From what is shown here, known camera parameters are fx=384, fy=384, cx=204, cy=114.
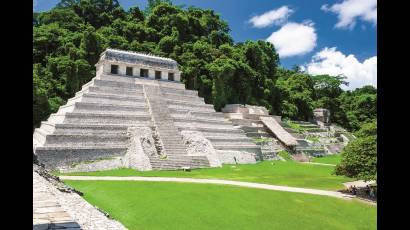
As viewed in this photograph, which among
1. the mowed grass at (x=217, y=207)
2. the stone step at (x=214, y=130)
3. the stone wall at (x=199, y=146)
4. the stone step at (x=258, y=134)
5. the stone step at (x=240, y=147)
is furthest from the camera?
the stone step at (x=258, y=134)

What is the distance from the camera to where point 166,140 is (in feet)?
106

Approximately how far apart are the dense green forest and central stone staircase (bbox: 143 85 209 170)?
496 inches

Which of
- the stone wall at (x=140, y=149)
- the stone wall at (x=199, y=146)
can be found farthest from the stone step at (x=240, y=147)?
the stone wall at (x=140, y=149)

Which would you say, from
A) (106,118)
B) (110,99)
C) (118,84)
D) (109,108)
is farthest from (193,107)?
(106,118)

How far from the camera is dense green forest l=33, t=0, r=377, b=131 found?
46969mm

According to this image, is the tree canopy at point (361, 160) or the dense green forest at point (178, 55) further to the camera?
the dense green forest at point (178, 55)

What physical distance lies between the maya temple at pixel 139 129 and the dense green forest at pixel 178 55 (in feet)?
30.4

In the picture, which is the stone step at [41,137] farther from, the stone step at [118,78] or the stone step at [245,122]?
the stone step at [245,122]

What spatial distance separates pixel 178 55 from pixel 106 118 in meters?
28.0

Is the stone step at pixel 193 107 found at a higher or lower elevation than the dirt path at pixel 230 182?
higher

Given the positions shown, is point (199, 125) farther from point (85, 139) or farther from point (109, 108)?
point (85, 139)

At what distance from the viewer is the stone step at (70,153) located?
26594mm
